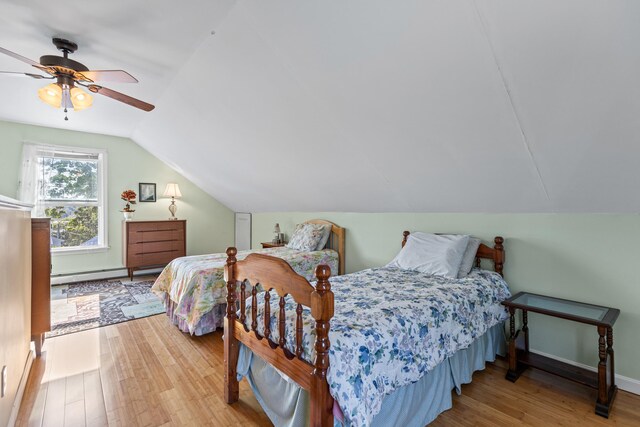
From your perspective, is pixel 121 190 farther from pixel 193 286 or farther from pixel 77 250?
pixel 193 286

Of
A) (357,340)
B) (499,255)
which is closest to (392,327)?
(357,340)

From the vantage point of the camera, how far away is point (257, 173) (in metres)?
3.97

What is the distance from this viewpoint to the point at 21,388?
1.93m

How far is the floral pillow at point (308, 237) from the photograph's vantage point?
13.1 ft

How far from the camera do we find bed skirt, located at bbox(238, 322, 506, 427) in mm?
1506

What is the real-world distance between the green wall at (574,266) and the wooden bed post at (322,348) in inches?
78.5

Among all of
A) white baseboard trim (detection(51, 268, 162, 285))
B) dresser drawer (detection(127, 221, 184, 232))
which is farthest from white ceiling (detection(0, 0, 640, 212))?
white baseboard trim (detection(51, 268, 162, 285))

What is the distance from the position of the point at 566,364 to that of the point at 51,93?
4318mm

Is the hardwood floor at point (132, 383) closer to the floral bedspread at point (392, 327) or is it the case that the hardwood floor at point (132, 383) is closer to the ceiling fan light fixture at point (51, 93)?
the floral bedspread at point (392, 327)

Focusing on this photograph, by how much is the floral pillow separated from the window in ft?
10.8

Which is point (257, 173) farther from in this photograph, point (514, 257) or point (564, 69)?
point (564, 69)

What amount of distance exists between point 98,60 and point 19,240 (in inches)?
61.3

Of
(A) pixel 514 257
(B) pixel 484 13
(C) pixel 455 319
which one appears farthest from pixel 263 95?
(A) pixel 514 257

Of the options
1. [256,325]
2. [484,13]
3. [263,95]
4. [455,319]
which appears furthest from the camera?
[263,95]
